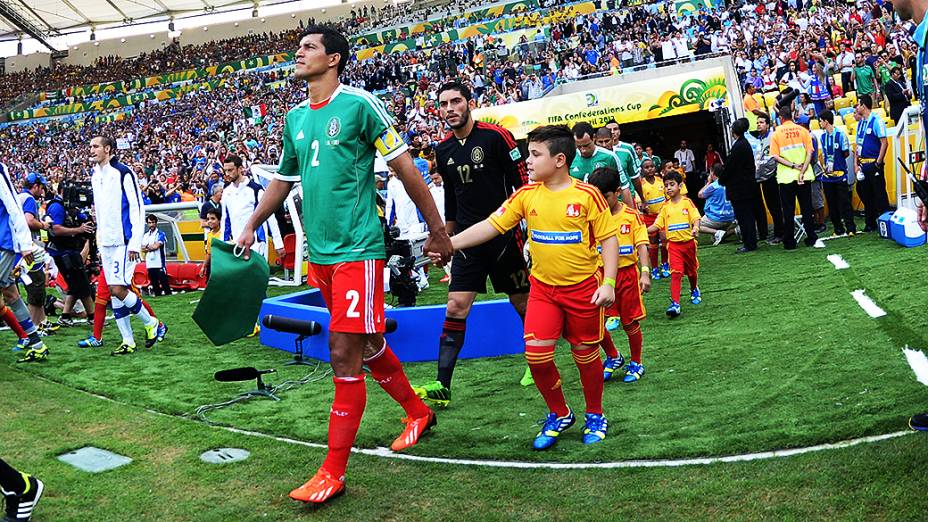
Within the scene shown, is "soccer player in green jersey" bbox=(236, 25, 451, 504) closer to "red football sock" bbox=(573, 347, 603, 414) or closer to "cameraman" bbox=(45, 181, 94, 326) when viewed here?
"red football sock" bbox=(573, 347, 603, 414)

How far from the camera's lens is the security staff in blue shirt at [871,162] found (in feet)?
40.8

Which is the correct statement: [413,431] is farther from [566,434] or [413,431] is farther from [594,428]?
[594,428]

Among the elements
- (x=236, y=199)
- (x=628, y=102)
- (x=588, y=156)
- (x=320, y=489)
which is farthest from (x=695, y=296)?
(x=628, y=102)

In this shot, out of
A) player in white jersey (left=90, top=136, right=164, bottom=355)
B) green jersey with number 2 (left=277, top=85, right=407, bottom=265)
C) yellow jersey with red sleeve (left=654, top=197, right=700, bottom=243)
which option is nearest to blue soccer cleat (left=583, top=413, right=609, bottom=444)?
green jersey with number 2 (left=277, top=85, right=407, bottom=265)

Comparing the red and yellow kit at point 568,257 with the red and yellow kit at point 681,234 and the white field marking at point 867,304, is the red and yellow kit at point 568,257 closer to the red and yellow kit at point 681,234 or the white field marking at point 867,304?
the white field marking at point 867,304

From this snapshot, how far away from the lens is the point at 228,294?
4.77 metres

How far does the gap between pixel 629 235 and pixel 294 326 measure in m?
2.94

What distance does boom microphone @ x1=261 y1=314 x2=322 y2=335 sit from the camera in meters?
7.54

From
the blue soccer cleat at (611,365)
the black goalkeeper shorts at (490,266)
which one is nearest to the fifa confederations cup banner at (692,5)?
the blue soccer cleat at (611,365)

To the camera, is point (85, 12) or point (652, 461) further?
point (85, 12)

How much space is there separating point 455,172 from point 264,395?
7.05ft

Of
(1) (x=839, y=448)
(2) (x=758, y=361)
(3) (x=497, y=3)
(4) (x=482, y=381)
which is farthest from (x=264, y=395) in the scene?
(3) (x=497, y=3)

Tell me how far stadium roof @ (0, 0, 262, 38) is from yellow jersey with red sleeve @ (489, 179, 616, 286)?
59230 millimetres

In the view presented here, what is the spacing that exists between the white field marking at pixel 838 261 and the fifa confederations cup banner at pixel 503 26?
82.6 ft
